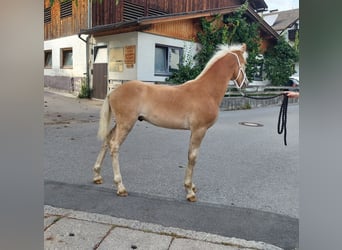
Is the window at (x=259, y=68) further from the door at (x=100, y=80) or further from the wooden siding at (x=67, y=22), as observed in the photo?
the wooden siding at (x=67, y=22)

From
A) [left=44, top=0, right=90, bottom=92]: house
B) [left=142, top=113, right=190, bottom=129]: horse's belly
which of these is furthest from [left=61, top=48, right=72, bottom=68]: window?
[left=142, top=113, right=190, bottom=129]: horse's belly

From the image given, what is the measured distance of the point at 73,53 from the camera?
1168cm

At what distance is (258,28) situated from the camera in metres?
12.3

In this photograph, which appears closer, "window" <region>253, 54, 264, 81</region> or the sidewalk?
the sidewalk

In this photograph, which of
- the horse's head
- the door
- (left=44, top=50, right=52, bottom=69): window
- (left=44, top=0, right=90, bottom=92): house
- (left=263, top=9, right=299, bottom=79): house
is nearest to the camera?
the horse's head

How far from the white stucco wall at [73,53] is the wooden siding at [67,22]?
232 millimetres

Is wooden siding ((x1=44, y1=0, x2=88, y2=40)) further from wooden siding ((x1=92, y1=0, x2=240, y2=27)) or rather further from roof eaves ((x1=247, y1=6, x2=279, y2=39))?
roof eaves ((x1=247, y1=6, x2=279, y2=39))

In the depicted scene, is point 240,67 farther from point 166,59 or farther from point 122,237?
point 166,59

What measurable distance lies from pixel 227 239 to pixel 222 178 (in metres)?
1.55

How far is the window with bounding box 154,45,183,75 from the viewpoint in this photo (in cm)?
987

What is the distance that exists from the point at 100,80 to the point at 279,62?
7.47 m

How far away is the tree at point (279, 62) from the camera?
13.2 metres

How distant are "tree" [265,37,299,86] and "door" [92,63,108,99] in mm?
6729

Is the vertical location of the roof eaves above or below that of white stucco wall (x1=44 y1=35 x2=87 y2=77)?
above
